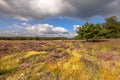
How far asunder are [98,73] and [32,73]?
14.3 feet

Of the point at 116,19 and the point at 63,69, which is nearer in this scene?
the point at 63,69

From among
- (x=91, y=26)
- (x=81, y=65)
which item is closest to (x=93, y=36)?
(x=91, y=26)

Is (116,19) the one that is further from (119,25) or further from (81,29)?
(81,29)

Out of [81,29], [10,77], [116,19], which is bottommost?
[10,77]

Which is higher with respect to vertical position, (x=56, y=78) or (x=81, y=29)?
(x=81, y=29)

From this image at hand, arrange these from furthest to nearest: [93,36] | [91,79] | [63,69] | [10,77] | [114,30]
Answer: [114,30], [93,36], [63,69], [10,77], [91,79]

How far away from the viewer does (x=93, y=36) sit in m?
42.8

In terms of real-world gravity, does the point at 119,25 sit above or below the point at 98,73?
above

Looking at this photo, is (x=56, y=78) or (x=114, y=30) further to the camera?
(x=114, y=30)

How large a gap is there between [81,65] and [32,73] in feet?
11.8

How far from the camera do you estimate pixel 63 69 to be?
31.2ft

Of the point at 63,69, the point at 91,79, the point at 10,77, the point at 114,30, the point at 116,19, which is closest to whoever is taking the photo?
the point at 91,79

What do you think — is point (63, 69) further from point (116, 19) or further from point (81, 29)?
point (116, 19)

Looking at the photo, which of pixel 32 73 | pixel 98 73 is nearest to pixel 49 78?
pixel 32 73
